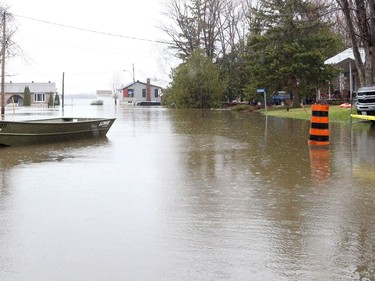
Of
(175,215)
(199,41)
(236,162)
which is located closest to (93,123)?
(236,162)

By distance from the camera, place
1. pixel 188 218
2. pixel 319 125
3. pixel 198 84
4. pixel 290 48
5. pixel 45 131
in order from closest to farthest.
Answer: pixel 188 218 < pixel 319 125 < pixel 45 131 < pixel 290 48 < pixel 198 84

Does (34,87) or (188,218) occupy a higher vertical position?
(34,87)

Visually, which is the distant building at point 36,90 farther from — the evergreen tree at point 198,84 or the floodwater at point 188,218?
the floodwater at point 188,218

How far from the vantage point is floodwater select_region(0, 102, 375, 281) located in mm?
4223

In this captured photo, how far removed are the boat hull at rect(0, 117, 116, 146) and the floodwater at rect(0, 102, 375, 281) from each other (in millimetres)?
2600

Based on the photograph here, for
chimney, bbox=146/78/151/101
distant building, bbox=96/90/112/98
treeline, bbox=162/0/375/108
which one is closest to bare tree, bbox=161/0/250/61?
treeline, bbox=162/0/375/108

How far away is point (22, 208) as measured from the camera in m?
6.41

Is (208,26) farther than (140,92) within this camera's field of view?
No

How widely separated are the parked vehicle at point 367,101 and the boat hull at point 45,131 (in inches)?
402

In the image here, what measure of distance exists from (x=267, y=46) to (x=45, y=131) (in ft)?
105

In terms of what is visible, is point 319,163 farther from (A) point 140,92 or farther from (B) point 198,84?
(A) point 140,92

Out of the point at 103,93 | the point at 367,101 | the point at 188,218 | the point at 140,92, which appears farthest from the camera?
the point at 103,93

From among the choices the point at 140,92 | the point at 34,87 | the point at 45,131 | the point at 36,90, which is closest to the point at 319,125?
the point at 45,131

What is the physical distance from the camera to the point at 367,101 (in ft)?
65.5
